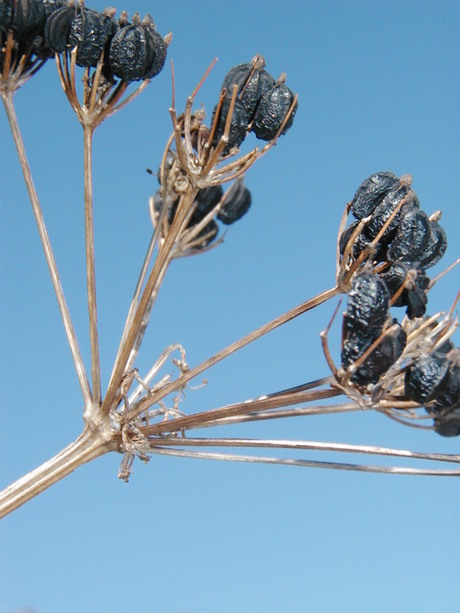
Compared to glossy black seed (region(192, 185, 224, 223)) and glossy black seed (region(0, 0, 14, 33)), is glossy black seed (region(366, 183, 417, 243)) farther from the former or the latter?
glossy black seed (region(192, 185, 224, 223))

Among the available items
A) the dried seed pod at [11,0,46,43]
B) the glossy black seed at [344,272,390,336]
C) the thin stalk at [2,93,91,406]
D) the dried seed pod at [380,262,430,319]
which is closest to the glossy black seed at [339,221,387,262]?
the dried seed pod at [380,262,430,319]

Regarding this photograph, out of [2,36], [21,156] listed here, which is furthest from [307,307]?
[2,36]

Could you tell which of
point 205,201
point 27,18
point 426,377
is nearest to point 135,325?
point 426,377

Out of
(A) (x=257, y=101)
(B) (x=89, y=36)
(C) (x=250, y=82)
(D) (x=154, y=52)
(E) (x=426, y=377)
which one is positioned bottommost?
(E) (x=426, y=377)

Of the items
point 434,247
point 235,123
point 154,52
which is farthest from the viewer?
point 154,52

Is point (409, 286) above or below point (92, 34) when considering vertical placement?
below

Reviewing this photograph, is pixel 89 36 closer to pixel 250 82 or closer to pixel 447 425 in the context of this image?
pixel 250 82
